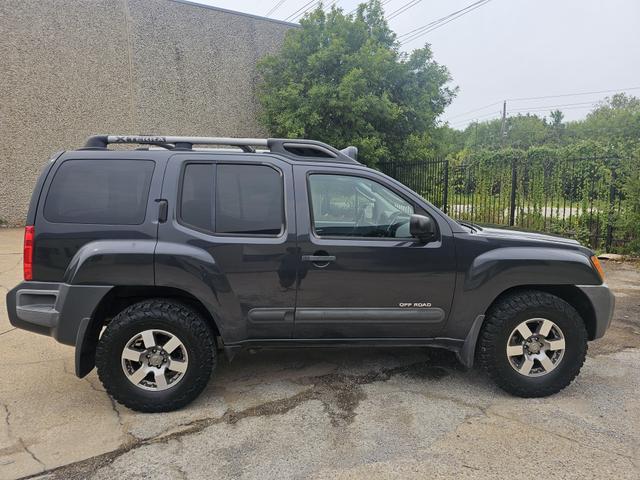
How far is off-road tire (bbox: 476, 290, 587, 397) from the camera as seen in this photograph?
10.4ft

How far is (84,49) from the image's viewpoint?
12.4 m

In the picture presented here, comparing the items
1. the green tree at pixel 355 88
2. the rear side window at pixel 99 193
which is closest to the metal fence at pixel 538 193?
the green tree at pixel 355 88

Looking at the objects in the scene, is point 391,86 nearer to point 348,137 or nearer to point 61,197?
point 348,137

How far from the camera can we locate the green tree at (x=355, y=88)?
1229cm

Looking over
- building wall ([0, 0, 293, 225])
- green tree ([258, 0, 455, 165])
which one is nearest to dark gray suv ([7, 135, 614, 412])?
green tree ([258, 0, 455, 165])

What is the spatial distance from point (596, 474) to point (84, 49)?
14.6m

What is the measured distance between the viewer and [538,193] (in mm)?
9898

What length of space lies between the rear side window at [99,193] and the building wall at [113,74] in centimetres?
1118

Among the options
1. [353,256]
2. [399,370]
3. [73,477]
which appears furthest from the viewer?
[399,370]

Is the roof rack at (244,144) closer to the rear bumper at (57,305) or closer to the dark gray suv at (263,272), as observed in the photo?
the dark gray suv at (263,272)

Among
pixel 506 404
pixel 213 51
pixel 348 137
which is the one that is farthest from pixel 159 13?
pixel 506 404

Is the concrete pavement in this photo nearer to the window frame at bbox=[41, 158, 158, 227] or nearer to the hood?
the hood

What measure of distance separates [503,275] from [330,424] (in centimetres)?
162

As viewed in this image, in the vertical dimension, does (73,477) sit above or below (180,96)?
below
